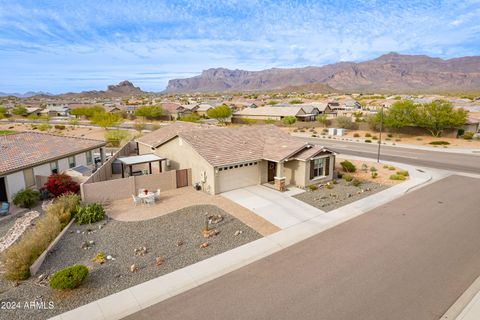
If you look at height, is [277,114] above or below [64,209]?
above

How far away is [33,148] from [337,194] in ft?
76.2

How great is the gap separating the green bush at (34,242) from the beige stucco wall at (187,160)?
26.4 ft

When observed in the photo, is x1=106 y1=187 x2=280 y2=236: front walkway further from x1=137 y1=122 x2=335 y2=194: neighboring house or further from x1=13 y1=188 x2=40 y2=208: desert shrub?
x1=13 y1=188 x2=40 y2=208: desert shrub

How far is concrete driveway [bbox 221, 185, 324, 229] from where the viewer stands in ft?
56.3

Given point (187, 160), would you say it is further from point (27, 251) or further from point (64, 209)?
point (27, 251)

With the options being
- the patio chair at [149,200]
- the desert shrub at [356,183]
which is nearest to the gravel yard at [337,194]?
the desert shrub at [356,183]

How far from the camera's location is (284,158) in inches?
867

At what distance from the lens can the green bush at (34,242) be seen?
1143 centimetres

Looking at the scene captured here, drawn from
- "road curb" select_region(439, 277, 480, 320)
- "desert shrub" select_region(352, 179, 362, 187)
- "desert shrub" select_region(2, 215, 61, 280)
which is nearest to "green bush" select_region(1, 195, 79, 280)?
"desert shrub" select_region(2, 215, 61, 280)

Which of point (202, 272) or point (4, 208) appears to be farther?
point (4, 208)

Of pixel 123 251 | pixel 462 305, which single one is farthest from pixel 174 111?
pixel 462 305

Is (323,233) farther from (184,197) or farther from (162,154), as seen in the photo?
(162,154)

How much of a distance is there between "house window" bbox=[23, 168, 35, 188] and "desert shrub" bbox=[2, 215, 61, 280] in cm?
722

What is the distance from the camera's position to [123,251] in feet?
44.3
